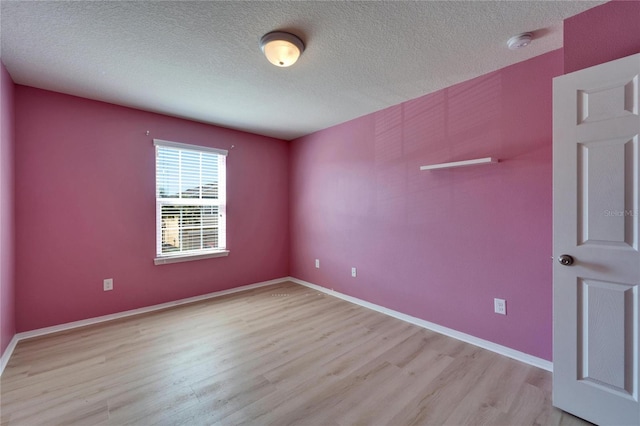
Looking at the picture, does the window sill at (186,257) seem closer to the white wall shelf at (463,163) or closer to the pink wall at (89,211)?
the pink wall at (89,211)

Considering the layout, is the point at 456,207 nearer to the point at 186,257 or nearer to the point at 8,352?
the point at 186,257

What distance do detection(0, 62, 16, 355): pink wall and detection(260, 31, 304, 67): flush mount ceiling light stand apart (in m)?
2.09

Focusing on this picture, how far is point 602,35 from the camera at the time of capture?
1.58 metres

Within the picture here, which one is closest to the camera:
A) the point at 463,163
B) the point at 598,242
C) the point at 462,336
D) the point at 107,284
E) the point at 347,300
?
the point at 598,242

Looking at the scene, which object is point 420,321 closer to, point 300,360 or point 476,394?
point 476,394

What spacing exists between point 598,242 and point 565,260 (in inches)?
7.1

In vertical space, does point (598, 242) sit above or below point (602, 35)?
below

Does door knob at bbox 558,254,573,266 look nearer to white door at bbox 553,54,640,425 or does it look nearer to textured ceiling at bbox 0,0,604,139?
white door at bbox 553,54,640,425

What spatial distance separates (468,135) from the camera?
2.49 m

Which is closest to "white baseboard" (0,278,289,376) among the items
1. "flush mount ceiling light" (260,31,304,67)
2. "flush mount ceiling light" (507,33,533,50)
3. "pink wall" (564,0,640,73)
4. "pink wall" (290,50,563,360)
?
"pink wall" (290,50,563,360)

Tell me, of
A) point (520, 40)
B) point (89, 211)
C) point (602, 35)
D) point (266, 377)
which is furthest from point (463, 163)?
point (89, 211)

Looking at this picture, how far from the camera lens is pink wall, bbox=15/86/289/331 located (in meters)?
2.58

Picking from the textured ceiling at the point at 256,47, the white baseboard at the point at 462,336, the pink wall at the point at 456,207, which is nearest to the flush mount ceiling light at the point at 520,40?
the textured ceiling at the point at 256,47

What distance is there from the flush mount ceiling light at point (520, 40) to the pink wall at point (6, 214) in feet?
12.4
